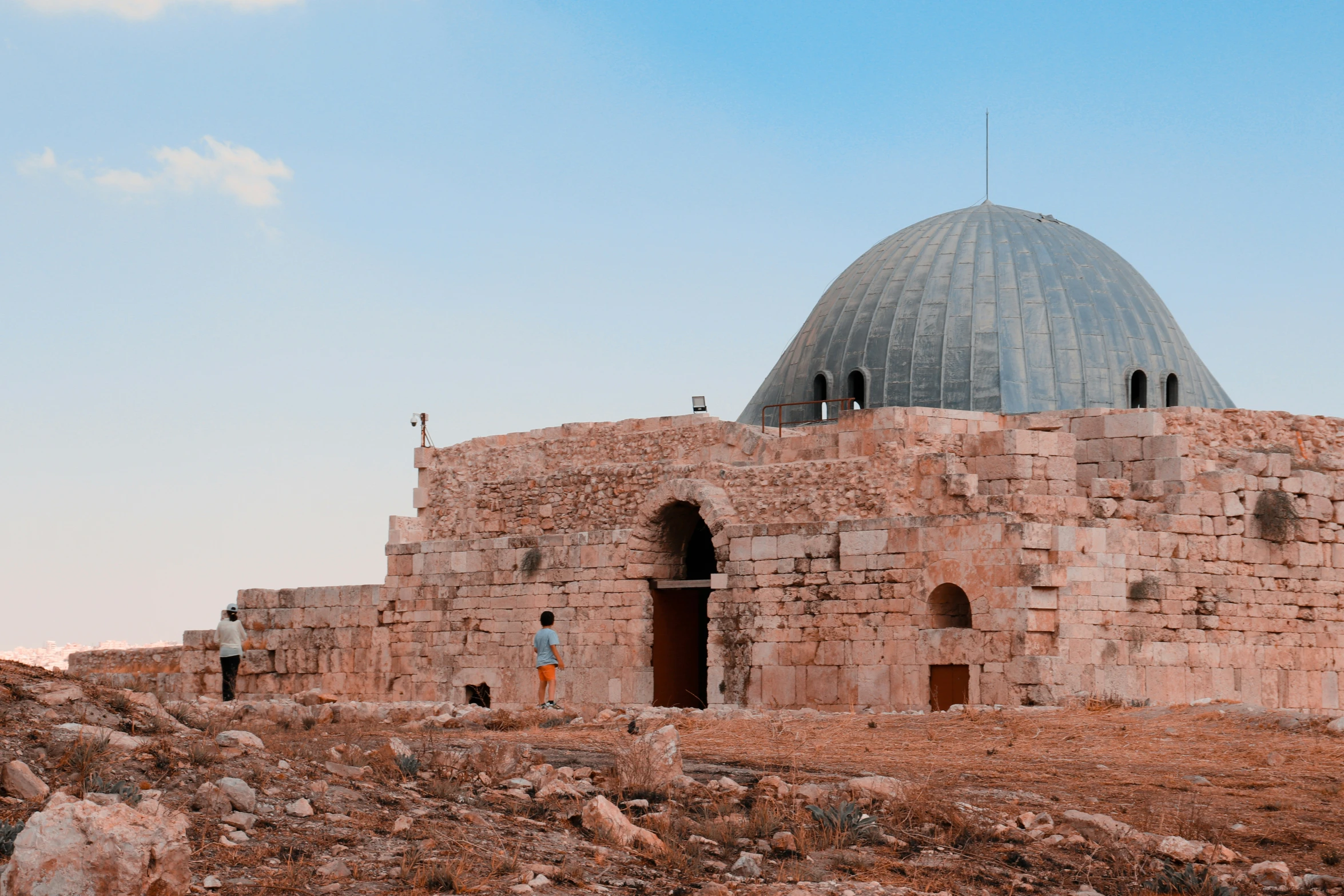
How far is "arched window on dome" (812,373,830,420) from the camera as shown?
24109 millimetres

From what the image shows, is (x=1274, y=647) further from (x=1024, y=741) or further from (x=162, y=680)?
(x=162, y=680)

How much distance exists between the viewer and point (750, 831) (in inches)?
299

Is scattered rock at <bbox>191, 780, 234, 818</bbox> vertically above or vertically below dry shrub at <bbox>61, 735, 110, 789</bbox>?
below

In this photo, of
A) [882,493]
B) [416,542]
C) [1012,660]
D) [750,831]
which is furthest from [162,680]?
[750,831]

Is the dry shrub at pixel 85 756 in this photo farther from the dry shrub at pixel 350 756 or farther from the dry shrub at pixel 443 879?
the dry shrub at pixel 443 879

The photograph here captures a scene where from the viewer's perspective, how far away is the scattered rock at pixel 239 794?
699 cm

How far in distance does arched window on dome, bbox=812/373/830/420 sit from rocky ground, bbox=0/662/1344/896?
13318 millimetres

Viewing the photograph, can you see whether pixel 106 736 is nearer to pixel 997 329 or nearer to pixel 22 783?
pixel 22 783

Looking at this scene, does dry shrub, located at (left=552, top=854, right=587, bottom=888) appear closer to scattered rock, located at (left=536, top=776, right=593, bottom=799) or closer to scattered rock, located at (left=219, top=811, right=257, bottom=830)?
scattered rock, located at (left=536, top=776, right=593, bottom=799)

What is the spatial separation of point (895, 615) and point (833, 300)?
35.1 ft

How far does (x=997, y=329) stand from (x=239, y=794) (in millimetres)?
17583

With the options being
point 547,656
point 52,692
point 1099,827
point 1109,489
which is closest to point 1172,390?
point 1109,489

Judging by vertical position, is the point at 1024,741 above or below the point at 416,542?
below

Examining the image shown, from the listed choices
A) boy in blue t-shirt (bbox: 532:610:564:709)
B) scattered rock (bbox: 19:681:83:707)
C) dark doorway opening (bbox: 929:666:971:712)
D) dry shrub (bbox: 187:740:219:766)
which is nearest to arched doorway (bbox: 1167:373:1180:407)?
dark doorway opening (bbox: 929:666:971:712)
